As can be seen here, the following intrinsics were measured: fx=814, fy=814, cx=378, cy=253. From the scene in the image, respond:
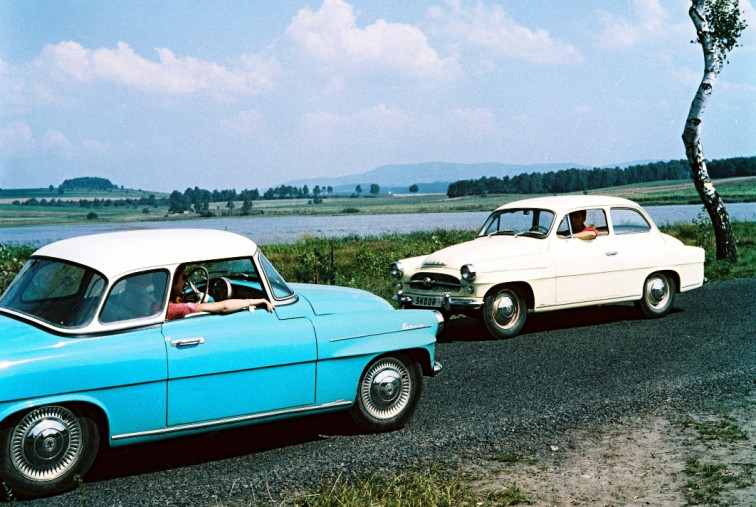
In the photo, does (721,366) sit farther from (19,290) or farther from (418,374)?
(19,290)

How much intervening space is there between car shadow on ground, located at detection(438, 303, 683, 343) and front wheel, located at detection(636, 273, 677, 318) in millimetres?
171

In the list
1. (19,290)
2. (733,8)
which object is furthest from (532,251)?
(733,8)

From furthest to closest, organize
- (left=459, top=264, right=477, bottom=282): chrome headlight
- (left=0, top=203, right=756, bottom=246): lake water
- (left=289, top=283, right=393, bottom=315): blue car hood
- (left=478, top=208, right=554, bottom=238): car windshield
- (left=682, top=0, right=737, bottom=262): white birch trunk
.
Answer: (left=0, top=203, right=756, bottom=246): lake water → (left=682, top=0, right=737, bottom=262): white birch trunk → (left=478, top=208, right=554, bottom=238): car windshield → (left=459, top=264, right=477, bottom=282): chrome headlight → (left=289, top=283, right=393, bottom=315): blue car hood

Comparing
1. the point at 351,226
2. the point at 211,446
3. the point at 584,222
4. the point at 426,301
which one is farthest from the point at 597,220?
the point at 351,226

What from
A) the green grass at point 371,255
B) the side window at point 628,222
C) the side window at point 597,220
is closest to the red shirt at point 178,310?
the side window at point 597,220

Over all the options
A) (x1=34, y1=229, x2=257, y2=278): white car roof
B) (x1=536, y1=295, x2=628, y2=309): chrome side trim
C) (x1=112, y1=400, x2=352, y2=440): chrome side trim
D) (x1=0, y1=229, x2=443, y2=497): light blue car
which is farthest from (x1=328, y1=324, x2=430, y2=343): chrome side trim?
(x1=536, y1=295, x2=628, y2=309): chrome side trim

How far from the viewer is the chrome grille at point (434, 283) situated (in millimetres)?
11062

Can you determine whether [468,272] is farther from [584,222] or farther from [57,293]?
[57,293]

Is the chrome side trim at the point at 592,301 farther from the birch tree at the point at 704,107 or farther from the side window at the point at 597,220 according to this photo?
the birch tree at the point at 704,107

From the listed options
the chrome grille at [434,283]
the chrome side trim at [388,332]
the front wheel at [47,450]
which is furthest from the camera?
the chrome grille at [434,283]

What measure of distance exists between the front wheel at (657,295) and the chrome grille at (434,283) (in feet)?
10.7

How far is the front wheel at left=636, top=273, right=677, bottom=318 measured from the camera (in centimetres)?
1241

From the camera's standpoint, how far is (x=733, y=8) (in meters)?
23.0

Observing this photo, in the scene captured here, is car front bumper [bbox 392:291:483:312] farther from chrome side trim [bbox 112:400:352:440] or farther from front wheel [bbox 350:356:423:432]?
chrome side trim [bbox 112:400:352:440]
